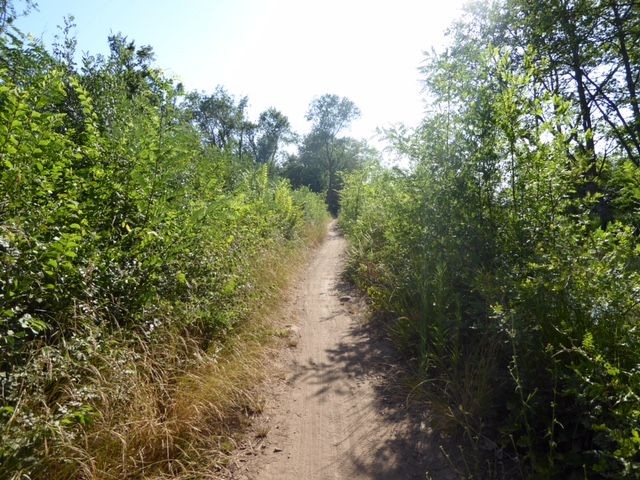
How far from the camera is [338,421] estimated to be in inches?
141

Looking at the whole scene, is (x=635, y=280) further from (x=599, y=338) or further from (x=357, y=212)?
(x=357, y=212)

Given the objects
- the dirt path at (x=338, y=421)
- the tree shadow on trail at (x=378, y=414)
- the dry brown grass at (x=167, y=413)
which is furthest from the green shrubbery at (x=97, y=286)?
the tree shadow on trail at (x=378, y=414)

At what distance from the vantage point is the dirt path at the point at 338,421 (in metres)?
2.95

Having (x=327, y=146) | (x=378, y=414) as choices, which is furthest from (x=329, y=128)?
(x=378, y=414)

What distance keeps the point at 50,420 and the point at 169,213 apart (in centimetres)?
207

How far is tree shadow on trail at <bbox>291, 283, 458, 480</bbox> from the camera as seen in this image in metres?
2.93

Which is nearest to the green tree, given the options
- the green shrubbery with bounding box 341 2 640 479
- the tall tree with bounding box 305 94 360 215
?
the tall tree with bounding box 305 94 360 215

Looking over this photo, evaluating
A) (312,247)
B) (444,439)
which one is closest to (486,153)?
(444,439)

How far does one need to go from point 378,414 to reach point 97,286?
2974mm

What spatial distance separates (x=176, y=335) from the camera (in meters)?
3.55

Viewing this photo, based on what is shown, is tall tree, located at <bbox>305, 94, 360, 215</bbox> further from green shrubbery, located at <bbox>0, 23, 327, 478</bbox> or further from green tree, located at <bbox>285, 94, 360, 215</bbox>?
green shrubbery, located at <bbox>0, 23, 327, 478</bbox>

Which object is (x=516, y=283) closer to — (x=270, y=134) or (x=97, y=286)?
(x=97, y=286)

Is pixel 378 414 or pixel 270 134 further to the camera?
pixel 270 134

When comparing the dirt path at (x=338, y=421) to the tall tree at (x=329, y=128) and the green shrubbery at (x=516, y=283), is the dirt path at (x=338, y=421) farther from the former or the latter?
the tall tree at (x=329, y=128)
